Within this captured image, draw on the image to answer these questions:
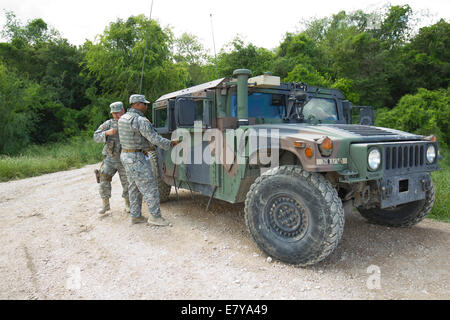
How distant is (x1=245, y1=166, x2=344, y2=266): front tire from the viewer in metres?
2.92

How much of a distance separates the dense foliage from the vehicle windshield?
944 centimetres

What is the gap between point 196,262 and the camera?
3.34 m

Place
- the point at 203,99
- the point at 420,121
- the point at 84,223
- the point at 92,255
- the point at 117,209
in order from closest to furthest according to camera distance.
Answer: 1. the point at 92,255
2. the point at 203,99
3. the point at 84,223
4. the point at 117,209
5. the point at 420,121

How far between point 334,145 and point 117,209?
381cm

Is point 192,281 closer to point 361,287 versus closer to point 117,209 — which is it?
point 361,287

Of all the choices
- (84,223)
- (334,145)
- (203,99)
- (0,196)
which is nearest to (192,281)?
(334,145)

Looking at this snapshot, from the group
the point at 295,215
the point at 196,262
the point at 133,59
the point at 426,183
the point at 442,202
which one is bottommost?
the point at 196,262

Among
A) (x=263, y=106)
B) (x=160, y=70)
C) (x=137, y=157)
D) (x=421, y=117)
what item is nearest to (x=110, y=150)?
(x=137, y=157)

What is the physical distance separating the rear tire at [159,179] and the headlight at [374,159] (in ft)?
11.2

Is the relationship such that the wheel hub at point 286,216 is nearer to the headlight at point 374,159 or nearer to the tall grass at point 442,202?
the headlight at point 374,159

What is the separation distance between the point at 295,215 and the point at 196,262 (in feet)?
3.56

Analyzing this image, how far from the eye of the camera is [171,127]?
193 inches

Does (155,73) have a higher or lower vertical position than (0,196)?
higher

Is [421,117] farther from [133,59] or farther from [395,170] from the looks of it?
[133,59]
